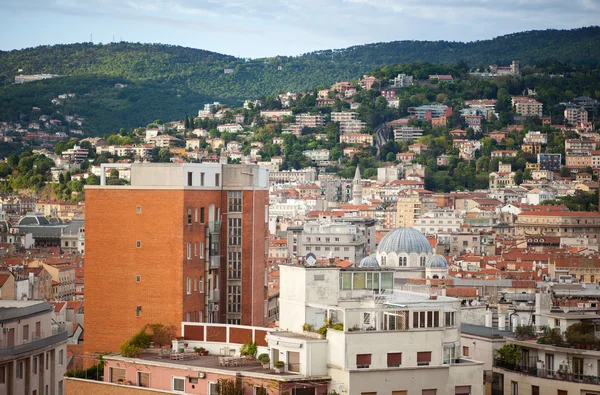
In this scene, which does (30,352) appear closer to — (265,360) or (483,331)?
(265,360)

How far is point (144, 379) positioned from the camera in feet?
88.3

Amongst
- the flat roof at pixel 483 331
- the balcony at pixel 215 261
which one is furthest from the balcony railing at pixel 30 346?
the flat roof at pixel 483 331

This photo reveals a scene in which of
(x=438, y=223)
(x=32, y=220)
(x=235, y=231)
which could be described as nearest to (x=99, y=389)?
(x=235, y=231)

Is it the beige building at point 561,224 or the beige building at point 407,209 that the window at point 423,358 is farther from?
the beige building at point 407,209

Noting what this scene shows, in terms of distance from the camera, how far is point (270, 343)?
25406mm

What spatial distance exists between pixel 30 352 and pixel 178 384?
4.81 metres

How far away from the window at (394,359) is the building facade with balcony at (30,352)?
26.1 feet

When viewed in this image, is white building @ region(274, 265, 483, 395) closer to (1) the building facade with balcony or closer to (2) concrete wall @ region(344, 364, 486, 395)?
(2) concrete wall @ region(344, 364, 486, 395)

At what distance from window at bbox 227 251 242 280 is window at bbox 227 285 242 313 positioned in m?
0.23

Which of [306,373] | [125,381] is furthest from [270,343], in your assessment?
[125,381]

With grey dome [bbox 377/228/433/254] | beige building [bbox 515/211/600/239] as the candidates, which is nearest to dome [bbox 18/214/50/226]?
beige building [bbox 515/211/600/239]

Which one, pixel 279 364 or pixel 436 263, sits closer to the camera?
pixel 279 364

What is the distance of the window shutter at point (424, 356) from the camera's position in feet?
82.1

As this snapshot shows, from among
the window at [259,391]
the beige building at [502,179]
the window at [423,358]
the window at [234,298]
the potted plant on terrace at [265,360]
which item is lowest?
the window at [259,391]
